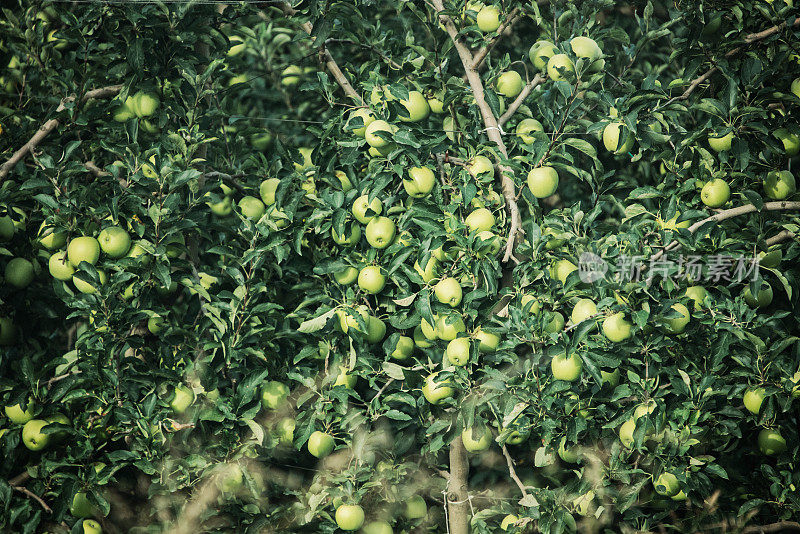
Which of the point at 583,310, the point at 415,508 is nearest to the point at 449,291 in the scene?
the point at 583,310

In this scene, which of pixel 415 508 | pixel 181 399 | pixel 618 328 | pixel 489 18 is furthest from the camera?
pixel 415 508

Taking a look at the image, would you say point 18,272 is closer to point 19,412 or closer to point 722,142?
point 19,412

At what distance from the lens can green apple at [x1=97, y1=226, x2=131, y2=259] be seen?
2.11 meters

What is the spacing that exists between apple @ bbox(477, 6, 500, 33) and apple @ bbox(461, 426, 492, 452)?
4.15 ft

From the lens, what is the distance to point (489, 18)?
7.39 feet

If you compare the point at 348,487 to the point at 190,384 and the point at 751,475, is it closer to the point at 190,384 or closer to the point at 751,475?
the point at 190,384

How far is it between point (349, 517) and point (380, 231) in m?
0.87

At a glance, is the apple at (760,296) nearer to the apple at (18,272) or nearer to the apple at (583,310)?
the apple at (583,310)

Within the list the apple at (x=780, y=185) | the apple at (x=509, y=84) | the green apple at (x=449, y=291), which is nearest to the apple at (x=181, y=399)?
the green apple at (x=449, y=291)

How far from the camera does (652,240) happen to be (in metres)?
2.13

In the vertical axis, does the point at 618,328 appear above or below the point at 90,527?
above

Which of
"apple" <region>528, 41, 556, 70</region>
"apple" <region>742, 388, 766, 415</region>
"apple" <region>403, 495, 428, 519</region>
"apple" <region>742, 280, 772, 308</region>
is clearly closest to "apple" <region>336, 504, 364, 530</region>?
"apple" <region>403, 495, 428, 519</region>

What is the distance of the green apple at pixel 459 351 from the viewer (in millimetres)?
2018

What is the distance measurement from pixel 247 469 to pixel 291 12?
5.16 ft
